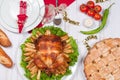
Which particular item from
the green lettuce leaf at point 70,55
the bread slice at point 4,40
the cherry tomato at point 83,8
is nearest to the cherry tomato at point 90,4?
the cherry tomato at point 83,8

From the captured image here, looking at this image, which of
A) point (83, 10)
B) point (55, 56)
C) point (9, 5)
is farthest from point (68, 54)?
point (9, 5)

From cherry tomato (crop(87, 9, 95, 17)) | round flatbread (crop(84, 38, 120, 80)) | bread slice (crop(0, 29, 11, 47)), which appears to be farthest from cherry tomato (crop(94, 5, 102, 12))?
bread slice (crop(0, 29, 11, 47))

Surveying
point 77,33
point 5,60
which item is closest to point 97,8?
point 77,33

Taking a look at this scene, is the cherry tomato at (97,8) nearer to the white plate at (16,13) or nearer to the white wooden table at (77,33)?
the white wooden table at (77,33)

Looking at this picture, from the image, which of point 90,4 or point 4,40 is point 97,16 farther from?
point 4,40

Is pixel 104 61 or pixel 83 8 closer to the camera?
pixel 104 61
